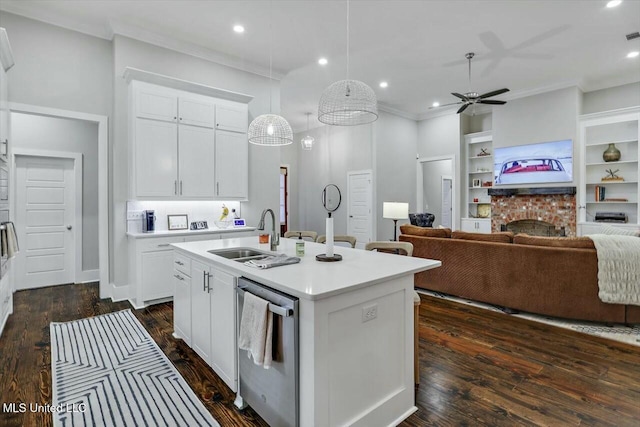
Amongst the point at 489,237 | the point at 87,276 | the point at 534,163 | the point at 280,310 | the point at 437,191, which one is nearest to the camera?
the point at 280,310

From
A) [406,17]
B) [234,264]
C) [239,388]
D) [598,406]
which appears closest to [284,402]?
[239,388]

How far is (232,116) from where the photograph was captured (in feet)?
15.8

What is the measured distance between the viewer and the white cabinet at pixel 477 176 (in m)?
7.58

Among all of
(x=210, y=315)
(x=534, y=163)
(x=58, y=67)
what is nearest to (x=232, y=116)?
(x=58, y=67)

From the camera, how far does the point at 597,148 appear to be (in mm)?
6238

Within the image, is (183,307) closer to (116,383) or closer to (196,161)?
(116,383)

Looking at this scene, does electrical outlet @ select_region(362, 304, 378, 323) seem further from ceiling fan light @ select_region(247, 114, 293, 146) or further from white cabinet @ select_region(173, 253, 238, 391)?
ceiling fan light @ select_region(247, 114, 293, 146)

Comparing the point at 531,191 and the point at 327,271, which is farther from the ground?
the point at 531,191

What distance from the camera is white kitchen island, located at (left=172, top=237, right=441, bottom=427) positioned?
154 centimetres

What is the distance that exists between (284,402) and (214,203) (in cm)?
371

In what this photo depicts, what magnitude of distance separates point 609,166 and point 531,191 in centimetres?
133

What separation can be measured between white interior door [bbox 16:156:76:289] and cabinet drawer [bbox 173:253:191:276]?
3.29 meters

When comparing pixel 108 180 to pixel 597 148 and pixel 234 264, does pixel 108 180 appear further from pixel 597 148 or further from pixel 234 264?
pixel 597 148

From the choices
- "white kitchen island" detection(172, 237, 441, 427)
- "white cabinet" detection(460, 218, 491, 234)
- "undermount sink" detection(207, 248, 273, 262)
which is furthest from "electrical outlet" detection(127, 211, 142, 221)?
"white cabinet" detection(460, 218, 491, 234)
